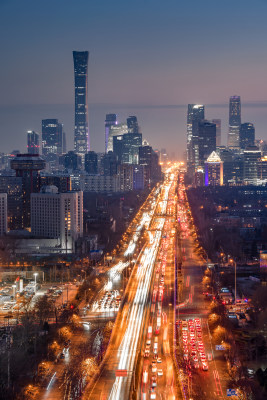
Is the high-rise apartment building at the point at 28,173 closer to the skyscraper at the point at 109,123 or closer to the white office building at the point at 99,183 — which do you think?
the white office building at the point at 99,183

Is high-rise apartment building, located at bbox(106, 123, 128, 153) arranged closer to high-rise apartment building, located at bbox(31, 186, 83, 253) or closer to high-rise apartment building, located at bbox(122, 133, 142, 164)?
high-rise apartment building, located at bbox(122, 133, 142, 164)

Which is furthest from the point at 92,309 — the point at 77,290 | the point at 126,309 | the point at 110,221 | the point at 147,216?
→ the point at 147,216

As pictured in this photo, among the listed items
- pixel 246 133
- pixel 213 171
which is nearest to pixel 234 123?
pixel 246 133

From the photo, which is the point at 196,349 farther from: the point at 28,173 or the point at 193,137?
the point at 193,137

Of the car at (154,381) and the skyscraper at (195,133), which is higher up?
the skyscraper at (195,133)

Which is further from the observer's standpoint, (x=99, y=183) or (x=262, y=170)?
(x=262, y=170)

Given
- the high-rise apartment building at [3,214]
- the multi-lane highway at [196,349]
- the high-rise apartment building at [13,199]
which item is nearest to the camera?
the multi-lane highway at [196,349]

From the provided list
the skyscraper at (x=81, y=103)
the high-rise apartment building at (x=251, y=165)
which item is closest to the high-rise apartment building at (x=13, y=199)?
the high-rise apartment building at (x=251, y=165)
